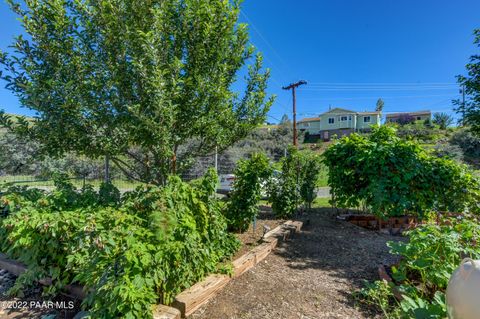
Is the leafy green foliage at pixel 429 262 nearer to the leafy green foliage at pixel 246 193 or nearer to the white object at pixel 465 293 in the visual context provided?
the white object at pixel 465 293

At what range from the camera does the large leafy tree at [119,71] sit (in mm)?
2861

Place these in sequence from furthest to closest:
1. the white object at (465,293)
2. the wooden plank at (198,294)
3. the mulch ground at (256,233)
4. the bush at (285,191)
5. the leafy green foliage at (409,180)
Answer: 1. the bush at (285,191)
2. the leafy green foliage at (409,180)
3. the mulch ground at (256,233)
4. the wooden plank at (198,294)
5. the white object at (465,293)

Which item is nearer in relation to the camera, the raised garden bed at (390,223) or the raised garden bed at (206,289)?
the raised garden bed at (206,289)

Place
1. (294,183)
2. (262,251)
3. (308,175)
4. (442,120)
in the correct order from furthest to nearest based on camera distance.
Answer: (442,120) < (308,175) < (294,183) < (262,251)

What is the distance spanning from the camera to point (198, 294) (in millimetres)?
2461

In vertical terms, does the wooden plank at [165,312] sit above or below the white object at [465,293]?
below

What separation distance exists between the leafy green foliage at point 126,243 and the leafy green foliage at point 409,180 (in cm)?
331

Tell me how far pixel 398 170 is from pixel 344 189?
1071mm

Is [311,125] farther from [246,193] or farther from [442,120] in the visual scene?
[246,193]

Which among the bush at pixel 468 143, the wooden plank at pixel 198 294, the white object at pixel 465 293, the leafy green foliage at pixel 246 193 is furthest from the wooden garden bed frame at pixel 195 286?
the bush at pixel 468 143

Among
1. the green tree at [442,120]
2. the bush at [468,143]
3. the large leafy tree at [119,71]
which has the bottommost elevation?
the large leafy tree at [119,71]

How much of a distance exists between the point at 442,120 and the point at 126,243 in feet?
160

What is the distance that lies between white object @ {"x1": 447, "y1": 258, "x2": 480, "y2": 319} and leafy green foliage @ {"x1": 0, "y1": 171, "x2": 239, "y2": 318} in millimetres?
1849

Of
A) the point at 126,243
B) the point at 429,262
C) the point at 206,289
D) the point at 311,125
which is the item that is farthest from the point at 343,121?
the point at 126,243
